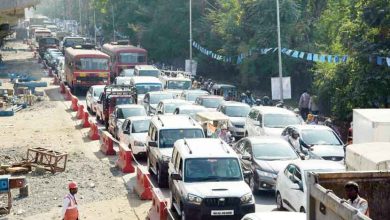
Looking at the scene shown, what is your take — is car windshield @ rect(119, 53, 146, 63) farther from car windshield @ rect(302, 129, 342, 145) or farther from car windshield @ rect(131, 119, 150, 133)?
car windshield @ rect(302, 129, 342, 145)

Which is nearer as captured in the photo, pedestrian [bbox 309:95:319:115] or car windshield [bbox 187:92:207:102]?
pedestrian [bbox 309:95:319:115]

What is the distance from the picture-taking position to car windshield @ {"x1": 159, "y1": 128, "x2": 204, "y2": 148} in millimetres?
19547

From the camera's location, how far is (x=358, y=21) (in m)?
30.2

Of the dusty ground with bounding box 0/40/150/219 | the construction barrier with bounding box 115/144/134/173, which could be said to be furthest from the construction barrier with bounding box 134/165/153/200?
the construction barrier with bounding box 115/144/134/173

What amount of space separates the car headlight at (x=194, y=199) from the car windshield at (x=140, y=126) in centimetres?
943

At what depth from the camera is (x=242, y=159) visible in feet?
60.2

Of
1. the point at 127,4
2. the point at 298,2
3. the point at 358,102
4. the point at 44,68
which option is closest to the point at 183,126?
the point at 358,102

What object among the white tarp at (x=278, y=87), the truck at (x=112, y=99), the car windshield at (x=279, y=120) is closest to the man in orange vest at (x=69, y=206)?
the car windshield at (x=279, y=120)

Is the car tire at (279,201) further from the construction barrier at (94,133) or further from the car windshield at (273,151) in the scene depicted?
the construction barrier at (94,133)

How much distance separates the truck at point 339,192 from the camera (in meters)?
8.27

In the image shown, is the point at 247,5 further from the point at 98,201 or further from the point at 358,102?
the point at 98,201

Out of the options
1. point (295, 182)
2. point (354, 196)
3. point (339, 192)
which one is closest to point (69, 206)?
point (295, 182)

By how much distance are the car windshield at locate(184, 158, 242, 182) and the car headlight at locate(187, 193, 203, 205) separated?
0.76 meters

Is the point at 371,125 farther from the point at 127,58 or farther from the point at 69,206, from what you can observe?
the point at 127,58
